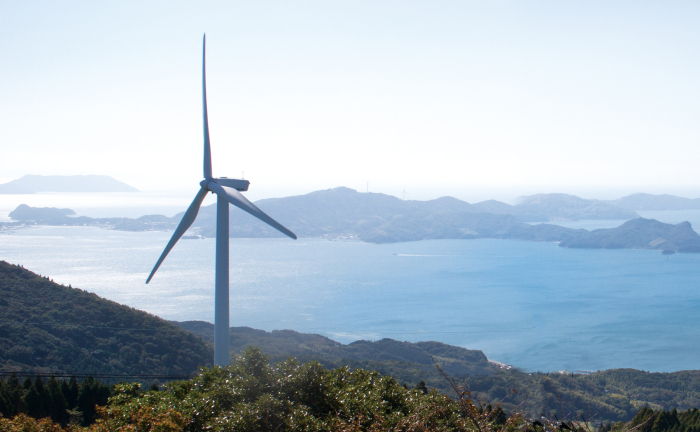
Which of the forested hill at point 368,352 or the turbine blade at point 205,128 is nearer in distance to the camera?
the turbine blade at point 205,128

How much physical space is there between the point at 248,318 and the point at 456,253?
101 meters

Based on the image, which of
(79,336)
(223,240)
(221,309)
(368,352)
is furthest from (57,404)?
(368,352)

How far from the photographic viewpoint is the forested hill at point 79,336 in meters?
36.4

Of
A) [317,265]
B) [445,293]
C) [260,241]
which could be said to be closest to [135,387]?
[445,293]

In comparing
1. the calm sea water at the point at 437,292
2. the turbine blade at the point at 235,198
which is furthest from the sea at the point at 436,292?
the turbine blade at the point at 235,198

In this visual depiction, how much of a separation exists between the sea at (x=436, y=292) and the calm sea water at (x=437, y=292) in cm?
34

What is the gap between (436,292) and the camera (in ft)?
387

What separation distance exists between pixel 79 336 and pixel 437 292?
88821mm

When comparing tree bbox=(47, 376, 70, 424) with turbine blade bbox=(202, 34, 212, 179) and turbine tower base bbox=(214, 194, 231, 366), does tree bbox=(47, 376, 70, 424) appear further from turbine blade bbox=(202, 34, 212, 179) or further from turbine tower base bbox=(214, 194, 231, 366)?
turbine blade bbox=(202, 34, 212, 179)

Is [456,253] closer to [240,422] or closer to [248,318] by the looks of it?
Answer: [248,318]

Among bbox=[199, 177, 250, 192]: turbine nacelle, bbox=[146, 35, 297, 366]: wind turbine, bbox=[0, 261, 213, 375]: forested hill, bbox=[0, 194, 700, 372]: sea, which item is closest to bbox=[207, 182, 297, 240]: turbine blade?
bbox=[146, 35, 297, 366]: wind turbine

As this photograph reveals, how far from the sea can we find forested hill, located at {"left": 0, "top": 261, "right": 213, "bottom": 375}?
147 ft

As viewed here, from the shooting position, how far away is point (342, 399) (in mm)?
9859

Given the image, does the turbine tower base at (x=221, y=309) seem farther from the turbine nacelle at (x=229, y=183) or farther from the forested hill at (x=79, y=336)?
the forested hill at (x=79, y=336)
